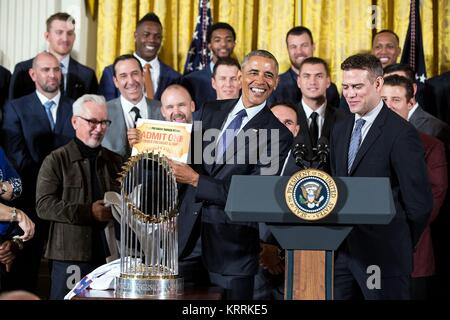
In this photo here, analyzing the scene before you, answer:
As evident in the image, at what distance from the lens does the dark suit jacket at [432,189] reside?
5082 mm

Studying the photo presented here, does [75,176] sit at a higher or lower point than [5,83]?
lower

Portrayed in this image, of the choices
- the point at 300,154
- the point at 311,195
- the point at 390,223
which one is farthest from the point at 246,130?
the point at 311,195

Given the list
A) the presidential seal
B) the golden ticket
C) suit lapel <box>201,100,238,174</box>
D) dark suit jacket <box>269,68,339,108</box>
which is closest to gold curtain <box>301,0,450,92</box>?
dark suit jacket <box>269,68,339,108</box>

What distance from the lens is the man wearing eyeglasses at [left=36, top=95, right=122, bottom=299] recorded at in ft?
16.2

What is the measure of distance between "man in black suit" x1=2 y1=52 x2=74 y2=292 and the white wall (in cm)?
123

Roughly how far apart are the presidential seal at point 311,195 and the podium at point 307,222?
0.03m

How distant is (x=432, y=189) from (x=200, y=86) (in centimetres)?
207

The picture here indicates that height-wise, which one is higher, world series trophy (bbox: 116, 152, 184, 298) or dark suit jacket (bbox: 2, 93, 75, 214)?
dark suit jacket (bbox: 2, 93, 75, 214)

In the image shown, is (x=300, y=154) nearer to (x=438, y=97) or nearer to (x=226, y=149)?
(x=226, y=149)

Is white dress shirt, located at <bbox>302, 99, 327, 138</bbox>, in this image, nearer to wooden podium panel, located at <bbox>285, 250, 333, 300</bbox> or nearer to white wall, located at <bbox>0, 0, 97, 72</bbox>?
wooden podium panel, located at <bbox>285, 250, 333, 300</bbox>

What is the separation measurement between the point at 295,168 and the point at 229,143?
37cm

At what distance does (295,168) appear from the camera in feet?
14.5

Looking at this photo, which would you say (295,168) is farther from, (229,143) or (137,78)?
(137,78)

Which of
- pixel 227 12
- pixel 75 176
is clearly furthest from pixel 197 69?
pixel 75 176
